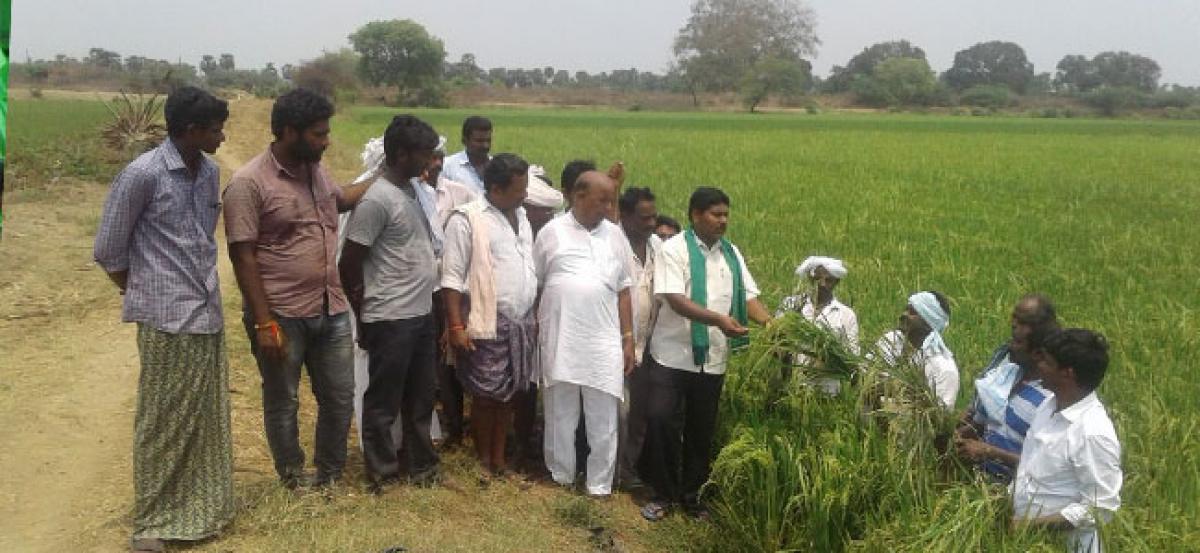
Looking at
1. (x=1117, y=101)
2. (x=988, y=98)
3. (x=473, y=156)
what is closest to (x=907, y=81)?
(x=988, y=98)

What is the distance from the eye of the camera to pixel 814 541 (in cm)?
408

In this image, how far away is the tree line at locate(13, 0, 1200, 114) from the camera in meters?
66.0

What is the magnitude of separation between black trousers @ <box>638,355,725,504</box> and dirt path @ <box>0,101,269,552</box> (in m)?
2.21

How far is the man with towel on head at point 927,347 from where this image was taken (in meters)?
4.16

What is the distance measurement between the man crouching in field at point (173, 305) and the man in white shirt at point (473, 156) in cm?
234

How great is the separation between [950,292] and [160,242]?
5.70 m

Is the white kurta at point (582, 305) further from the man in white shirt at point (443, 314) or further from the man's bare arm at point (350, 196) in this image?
the man's bare arm at point (350, 196)

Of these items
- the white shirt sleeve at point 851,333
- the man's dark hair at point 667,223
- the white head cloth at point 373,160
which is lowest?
the white shirt sleeve at point 851,333

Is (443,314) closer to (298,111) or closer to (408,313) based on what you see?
(408,313)

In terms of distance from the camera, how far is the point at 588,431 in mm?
4805

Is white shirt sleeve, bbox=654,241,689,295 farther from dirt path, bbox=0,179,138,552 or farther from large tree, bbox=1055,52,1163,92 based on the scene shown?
large tree, bbox=1055,52,1163,92

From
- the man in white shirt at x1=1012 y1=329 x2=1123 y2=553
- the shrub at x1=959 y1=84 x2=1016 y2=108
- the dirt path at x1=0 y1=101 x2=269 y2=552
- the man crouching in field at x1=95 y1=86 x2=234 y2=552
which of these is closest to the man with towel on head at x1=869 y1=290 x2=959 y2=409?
the man in white shirt at x1=1012 y1=329 x2=1123 y2=553

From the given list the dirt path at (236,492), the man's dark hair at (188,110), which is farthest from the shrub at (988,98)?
the man's dark hair at (188,110)

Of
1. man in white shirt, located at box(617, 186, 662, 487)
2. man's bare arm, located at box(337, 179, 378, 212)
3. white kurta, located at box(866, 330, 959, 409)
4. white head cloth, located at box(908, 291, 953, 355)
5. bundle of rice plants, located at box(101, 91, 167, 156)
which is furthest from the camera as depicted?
bundle of rice plants, located at box(101, 91, 167, 156)
